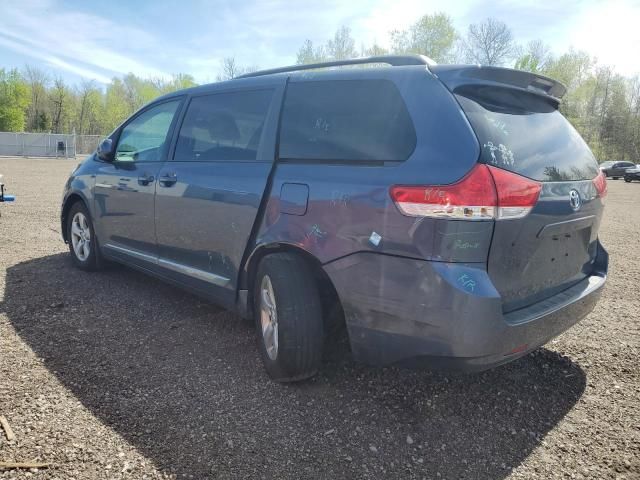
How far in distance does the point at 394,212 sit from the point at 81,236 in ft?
13.4

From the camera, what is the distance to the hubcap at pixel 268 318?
2.81 m

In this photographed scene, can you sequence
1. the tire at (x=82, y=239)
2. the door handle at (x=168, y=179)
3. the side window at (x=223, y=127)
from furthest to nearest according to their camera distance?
the tire at (x=82, y=239) < the door handle at (x=168, y=179) < the side window at (x=223, y=127)

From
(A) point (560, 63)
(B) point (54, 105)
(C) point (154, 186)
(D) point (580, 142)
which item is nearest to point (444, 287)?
(D) point (580, 142)

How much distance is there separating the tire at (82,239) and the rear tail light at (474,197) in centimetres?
382

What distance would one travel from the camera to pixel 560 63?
57000mm

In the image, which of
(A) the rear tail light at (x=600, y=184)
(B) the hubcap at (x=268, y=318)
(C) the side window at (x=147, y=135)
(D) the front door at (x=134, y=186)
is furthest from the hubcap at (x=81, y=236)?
(A) the rear tail light at (x=600, y=184)

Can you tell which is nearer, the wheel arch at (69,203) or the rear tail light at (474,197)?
the rear tail light at (474,197)

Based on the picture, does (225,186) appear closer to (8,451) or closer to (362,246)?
(362,246)

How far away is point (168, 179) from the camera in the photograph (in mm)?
3684

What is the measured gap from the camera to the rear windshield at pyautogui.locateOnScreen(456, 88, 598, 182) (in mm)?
2252

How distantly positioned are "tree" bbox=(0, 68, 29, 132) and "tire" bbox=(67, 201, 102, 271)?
7961cm

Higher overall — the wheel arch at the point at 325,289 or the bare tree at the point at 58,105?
the bare tree at the point at 58,105

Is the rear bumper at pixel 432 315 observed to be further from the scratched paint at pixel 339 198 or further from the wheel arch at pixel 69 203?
the wheel arch at pixel 69 203

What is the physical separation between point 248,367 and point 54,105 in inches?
3495
